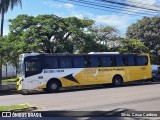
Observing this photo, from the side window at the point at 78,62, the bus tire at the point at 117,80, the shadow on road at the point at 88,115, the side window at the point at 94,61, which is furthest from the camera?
the bus tire at the point at 117,80

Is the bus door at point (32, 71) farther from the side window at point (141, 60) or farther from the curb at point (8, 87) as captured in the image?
the side window at point (141, 60)

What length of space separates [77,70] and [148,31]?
29.7 meters

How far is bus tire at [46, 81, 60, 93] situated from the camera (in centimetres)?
2380

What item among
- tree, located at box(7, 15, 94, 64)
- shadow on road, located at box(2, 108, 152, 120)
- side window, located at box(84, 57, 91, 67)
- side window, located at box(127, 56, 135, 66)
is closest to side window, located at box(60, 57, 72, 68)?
side window, located at box(84, 57, 91, 67)

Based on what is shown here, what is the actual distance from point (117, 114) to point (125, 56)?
16385 millimetres

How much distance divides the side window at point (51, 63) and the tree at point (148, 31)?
30.0 m

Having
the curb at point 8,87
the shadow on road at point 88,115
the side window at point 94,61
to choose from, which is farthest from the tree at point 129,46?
the shadow on road at point 88,115

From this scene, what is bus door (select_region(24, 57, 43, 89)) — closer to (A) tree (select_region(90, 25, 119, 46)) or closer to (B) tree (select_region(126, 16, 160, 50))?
(A) tree (select_region(90, 25, 119, 46))

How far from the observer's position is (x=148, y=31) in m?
52.2

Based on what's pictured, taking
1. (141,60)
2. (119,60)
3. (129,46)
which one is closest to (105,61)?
(119,60)

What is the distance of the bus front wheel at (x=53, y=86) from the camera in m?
23.8

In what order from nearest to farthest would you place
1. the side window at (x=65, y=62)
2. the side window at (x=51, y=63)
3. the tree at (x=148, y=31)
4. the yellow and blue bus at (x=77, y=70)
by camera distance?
1. the yellow and blue bus at (x=77, y=70)
2. the side window at (x=51, y=63)
3. the side window at (x=65, y=62)
4. the tree at (x=148, y=31)

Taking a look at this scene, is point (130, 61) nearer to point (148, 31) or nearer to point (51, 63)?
point (51, 63)

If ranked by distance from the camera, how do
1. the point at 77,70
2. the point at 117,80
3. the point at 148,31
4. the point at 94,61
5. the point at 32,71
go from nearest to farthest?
the point at 32,71, the point at 77,70, the point at 94,61, the point at 117,80, the point at 148,31
